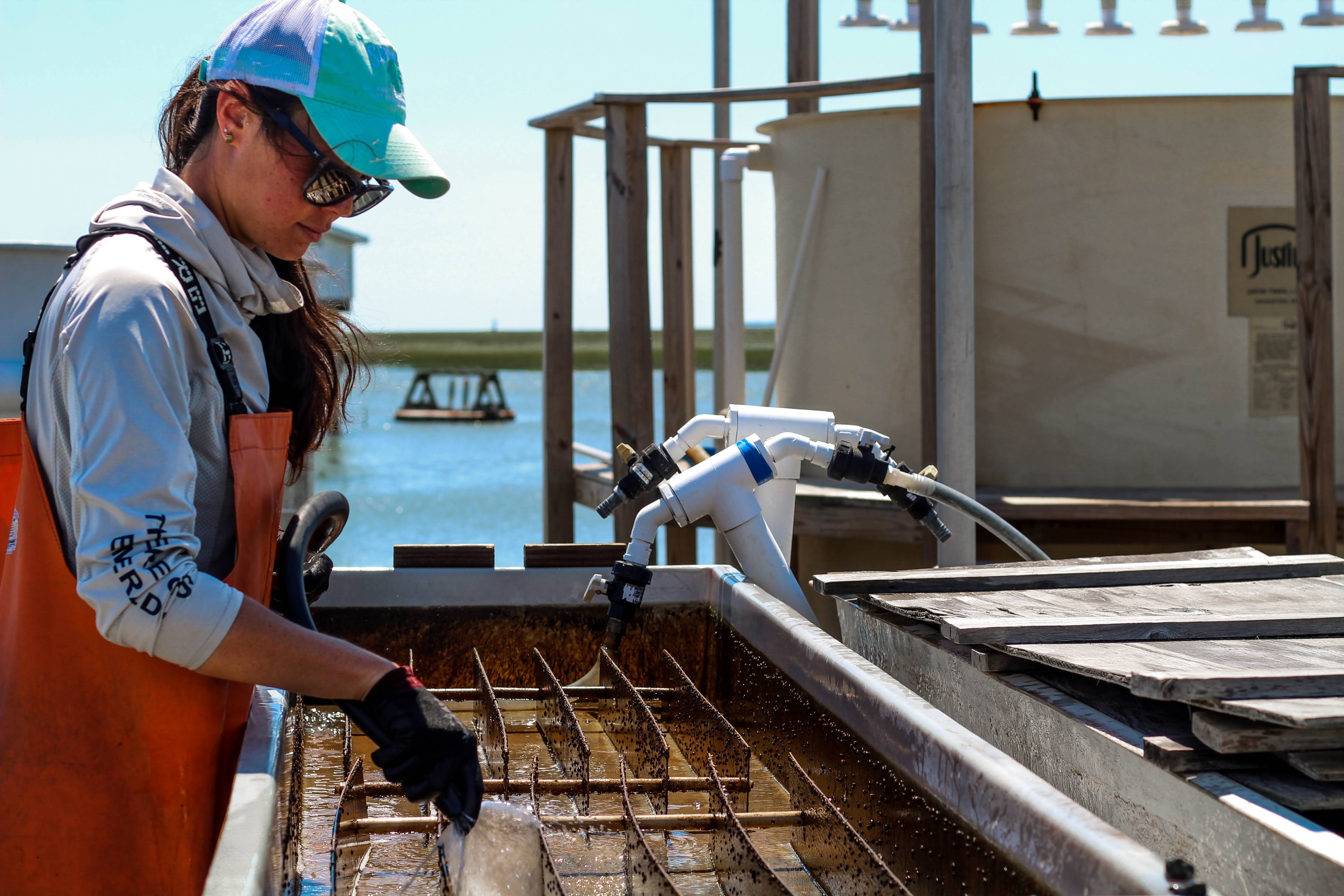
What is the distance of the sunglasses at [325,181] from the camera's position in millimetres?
1587

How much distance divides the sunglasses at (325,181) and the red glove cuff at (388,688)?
65 centimetres

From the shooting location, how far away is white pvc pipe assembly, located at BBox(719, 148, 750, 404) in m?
7.36

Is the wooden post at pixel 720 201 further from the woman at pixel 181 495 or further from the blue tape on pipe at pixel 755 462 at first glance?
the woman at pixel 181 495

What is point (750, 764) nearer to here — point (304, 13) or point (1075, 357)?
point (304, 13)

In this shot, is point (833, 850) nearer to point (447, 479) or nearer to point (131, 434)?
point (131, 434)

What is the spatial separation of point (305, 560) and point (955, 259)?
3417 mm

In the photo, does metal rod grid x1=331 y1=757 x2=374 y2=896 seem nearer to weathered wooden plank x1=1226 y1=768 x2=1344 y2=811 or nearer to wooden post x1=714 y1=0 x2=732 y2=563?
weathered wooden plank x1=1226 y1=768 x2=1344 y2=811

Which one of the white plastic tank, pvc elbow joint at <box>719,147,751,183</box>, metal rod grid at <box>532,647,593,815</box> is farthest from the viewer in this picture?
pvc elbow joint at <box>719,147,751,183</box>

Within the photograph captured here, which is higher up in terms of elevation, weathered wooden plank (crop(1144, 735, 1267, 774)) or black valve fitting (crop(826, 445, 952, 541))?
black valve fitting (crop(826, 445, 952, 541))

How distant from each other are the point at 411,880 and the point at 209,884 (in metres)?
0.81

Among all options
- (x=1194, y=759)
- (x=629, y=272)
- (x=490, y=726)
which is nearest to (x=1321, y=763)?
(x=1194, y=759)

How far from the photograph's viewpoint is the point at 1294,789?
1.72m

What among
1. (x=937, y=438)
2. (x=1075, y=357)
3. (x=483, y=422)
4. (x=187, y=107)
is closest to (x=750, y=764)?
(x=187, y=107)

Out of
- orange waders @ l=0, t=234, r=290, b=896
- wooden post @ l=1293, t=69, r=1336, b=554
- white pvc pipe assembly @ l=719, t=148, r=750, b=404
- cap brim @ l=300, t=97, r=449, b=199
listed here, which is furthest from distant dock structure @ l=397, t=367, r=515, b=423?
orange waders @ l=0, t=234, r=290, b=896
